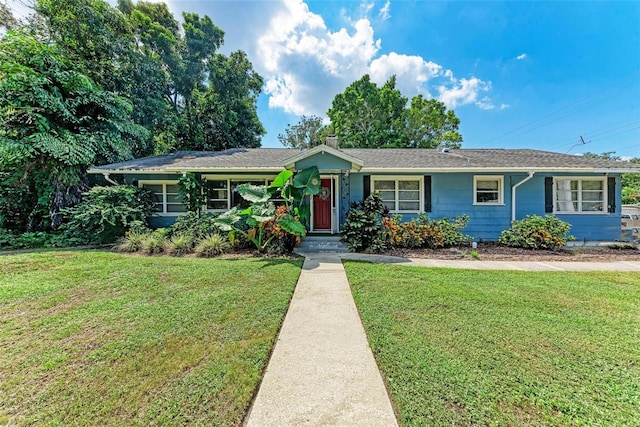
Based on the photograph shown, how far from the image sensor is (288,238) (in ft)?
25.4

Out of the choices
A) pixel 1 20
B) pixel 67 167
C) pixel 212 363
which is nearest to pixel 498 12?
pixel 212 363

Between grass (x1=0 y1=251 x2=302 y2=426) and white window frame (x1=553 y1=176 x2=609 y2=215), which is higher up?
white window frame (x1=553 y1=176 x2=609 y2=215)

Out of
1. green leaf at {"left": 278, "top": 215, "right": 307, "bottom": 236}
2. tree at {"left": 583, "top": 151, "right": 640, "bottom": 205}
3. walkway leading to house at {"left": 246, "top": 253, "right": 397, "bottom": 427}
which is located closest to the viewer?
walkway leading to house at {"left": 246, "top": 253, "right": 397, "bottom": 427}

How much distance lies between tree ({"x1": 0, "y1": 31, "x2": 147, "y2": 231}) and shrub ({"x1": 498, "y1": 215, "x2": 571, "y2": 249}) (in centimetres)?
1654

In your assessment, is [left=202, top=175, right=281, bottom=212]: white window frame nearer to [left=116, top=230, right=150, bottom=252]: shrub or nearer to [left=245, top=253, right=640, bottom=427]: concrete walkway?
[left=116, top=230, right=150, bottom=252]: shrub

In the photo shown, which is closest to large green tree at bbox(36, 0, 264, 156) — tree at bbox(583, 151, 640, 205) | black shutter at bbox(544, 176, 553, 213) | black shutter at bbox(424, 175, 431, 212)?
black shutter at bbox(424, 175, 431, 212)

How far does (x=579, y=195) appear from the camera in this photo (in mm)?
9562

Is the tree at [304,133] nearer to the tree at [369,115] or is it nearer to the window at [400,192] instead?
the tree at [369,115]

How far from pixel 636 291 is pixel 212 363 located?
7.41m

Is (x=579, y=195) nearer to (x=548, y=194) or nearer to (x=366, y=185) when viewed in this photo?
(x=548, y=194)

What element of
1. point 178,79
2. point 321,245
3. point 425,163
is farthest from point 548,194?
point 178,79

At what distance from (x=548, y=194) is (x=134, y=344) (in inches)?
518

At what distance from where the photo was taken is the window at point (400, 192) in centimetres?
993

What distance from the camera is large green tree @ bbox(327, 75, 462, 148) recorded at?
2303 centimetres
